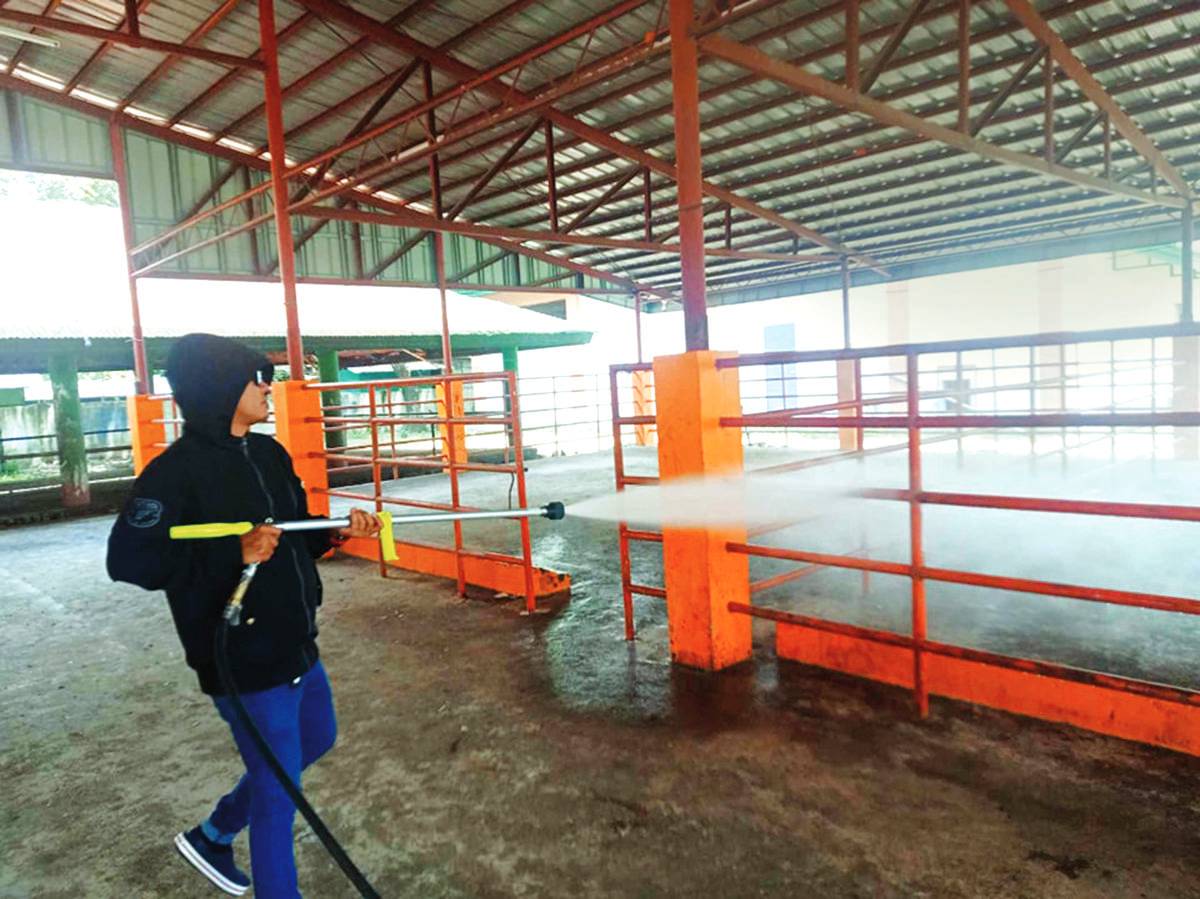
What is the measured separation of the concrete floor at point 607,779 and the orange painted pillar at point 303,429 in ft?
8.12

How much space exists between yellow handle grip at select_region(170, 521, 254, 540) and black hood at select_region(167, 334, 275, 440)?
25 cm

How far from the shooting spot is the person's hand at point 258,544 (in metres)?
1.84

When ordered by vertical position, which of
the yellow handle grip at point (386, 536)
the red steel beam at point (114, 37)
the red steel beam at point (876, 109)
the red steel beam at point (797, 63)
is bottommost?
the yellow handle grip at point (386, 536)

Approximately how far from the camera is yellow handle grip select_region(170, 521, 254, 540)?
5.81ft

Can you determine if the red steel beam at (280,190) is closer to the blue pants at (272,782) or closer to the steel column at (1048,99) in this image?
the blue pants at (272,782)

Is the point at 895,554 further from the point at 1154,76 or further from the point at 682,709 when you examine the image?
the point at 1154,76

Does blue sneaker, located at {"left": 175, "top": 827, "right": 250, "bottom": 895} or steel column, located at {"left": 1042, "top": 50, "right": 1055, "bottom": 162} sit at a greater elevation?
steel column, located at {"left": 1042, "top": 50, "right": 1055, "bottom": 162}

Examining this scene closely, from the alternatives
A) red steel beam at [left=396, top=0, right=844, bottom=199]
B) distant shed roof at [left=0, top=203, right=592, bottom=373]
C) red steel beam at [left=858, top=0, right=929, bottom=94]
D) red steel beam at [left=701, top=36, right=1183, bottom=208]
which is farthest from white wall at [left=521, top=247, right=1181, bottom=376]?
red steel beam at [left=858, top=0, right=929, bottom=94]

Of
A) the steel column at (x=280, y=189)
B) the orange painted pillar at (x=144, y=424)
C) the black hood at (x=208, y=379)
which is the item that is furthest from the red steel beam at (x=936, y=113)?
the orange painted pillar at (x=144, y=424)

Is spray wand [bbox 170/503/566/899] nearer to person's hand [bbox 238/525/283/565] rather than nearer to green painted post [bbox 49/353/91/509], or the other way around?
person's hand [bbox 238/525/283/565]

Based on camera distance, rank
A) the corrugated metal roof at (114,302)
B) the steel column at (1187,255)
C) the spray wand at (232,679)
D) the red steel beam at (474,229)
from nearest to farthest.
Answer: the spray wand at (232,679), the red steel beam at (474,229), the steel column at (1187,255), the corrugated metal roof at (114,302)

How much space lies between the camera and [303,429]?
6863mm

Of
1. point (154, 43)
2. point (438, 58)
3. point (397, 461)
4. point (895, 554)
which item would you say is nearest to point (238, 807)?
point (397, 461)

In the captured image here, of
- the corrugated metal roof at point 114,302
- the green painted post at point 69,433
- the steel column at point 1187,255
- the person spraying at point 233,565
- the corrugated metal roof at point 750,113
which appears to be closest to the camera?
the person spraying at point 233,565
